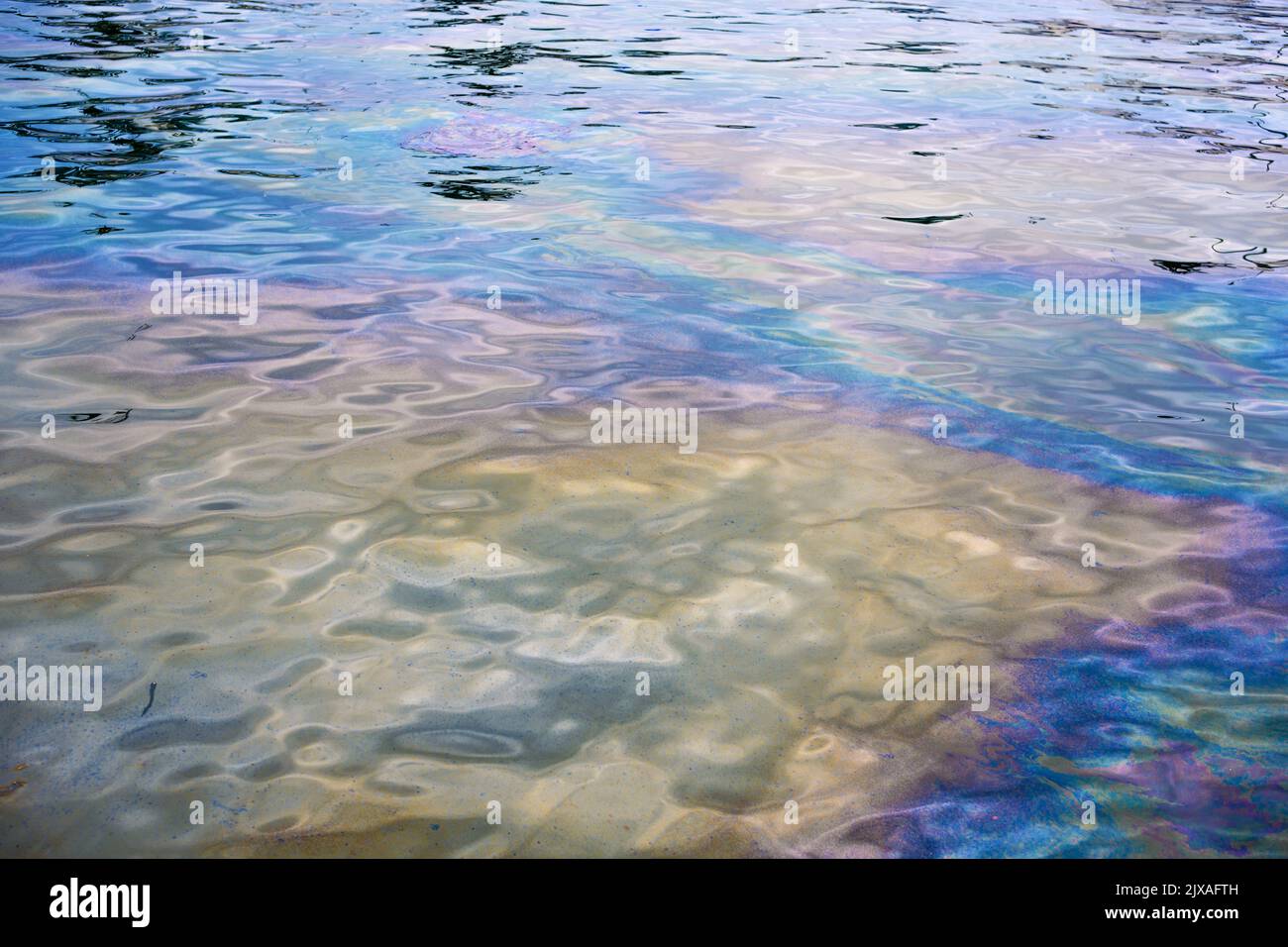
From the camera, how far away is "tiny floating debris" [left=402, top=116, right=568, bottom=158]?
9078 millimetres

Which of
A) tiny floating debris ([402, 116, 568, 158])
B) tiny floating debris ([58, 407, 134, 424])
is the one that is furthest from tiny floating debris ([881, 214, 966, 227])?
tiny floating debris ([58, 407, 134, 424])

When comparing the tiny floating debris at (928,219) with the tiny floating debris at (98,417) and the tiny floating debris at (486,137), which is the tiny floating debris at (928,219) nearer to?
the tiny floating debris at (486,137)

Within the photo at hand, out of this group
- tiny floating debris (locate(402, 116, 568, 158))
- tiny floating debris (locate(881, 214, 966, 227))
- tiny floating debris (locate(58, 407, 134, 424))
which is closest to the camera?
tiny floating debris (locate(58, 407, 134, 424))

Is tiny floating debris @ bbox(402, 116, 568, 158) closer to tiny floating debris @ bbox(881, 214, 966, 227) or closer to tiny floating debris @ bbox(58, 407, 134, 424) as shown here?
tiny floating debris @ bbox(881, 214, 966, 227)

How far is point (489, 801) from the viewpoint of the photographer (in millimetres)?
2920

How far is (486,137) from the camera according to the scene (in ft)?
30.8

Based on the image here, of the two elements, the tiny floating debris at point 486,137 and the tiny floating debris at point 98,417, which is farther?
the tiny floating debris at point 486,137

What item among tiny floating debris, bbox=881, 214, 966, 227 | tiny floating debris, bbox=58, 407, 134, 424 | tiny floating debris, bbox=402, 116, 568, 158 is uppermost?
tiny floating debris, bbox=402, 116, 568, 158

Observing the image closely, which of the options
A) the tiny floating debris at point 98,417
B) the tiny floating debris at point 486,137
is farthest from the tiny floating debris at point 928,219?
the tiny floating debris at point 98,417

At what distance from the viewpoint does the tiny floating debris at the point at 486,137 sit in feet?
29.8

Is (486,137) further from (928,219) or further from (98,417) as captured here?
(98,417)

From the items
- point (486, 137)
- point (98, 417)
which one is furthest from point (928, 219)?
point (98, 417)
